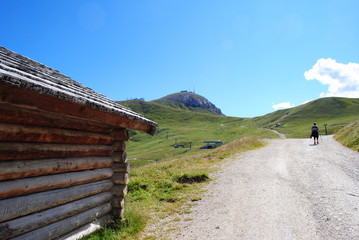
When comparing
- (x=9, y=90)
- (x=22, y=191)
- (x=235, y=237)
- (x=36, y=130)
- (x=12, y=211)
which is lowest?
(x=235, y=237)

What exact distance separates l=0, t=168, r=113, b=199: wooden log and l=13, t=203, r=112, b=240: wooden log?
2.33 ft

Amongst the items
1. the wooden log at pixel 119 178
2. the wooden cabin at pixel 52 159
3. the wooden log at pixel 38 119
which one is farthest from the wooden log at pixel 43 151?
the wooden log at pixel 119 178

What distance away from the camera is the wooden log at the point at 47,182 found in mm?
3670

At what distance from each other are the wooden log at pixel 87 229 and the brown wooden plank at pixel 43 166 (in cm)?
135

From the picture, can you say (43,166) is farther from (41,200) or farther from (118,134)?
(118,134)

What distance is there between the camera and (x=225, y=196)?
848 centimetres

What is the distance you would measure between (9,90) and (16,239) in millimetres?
2498

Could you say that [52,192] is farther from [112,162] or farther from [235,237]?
[235,237]

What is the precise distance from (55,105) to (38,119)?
59 cm

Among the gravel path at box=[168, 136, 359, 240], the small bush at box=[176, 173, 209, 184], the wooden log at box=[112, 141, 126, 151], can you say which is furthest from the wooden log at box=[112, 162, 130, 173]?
the small bush at box=[176, 173, 209, 184]

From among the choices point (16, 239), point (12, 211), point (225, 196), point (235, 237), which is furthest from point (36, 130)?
point (225, 196)

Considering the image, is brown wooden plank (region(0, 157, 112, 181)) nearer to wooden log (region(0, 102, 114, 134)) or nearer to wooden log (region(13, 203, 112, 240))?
wooden log (region(0, 102, 114, 134))

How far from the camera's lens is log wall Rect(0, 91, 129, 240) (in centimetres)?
368

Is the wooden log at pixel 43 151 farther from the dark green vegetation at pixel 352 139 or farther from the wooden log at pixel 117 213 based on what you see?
the dark green vegetation at pixel 352 139
